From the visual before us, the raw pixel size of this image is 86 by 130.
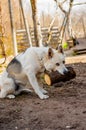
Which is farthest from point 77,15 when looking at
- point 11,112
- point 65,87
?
point 11,112

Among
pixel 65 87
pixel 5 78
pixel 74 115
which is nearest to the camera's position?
pixel 74 115

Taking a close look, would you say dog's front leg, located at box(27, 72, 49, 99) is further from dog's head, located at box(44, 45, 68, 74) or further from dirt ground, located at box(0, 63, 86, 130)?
dog's head, located at box(44, 45, 68, 74)

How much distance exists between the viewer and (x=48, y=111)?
191 inches

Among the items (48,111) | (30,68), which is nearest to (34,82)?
(30,68)

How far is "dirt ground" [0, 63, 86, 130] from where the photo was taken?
420 cm

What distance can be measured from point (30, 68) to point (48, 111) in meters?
1.13

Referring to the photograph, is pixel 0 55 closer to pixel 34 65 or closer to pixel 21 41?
pixel 21 41

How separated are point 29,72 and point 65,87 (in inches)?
47.3

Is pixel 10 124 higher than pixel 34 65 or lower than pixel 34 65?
lower

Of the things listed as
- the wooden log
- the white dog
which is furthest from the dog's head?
the wooden log

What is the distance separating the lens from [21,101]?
5.71m

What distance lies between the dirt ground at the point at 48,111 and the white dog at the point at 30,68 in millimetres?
176

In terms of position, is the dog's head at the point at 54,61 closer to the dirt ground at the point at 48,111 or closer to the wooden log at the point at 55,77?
the dirt ground at the point at 48,111

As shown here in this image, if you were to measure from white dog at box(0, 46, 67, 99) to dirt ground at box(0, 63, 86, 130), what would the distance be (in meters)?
0.18
